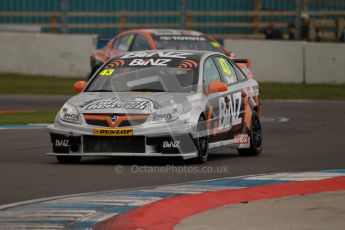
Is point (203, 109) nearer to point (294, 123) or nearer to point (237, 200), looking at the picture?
point (237, 200)

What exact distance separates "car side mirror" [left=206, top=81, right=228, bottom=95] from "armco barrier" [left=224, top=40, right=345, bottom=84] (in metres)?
17.1

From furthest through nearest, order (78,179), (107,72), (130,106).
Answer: (107,72), (130,106), (78,179)

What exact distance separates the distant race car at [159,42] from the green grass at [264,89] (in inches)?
68.7

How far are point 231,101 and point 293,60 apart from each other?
16.9 m

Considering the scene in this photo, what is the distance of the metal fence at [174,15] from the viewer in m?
32.8

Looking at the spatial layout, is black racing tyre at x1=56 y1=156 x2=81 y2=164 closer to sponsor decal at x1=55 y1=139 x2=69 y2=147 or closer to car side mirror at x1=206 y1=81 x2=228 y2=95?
sponsor decal at x1=55 y1=139 x2=69 y2=147

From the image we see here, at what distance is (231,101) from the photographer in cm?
1407

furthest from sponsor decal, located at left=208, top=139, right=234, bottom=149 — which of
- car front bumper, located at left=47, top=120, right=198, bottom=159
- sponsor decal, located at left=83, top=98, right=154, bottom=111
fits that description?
sponsor decal, located at left=83, top=98, right=154, bottom=111

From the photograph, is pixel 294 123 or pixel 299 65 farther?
pixel 299 65

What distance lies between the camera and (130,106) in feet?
42.1

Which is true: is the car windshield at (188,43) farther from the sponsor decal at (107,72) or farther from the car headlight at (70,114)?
the car headlight at (70,114)

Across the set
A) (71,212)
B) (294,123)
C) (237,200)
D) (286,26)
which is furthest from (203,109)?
(286,26)

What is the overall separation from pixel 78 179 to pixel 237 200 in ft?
7.31

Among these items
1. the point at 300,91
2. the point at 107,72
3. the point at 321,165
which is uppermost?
the point at 107,72
